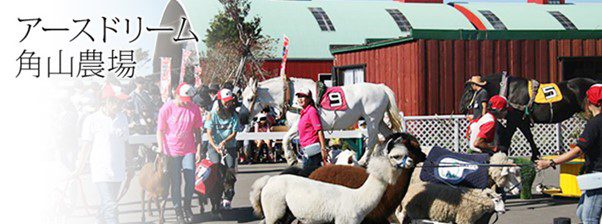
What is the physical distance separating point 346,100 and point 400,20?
Answer: 3170cm

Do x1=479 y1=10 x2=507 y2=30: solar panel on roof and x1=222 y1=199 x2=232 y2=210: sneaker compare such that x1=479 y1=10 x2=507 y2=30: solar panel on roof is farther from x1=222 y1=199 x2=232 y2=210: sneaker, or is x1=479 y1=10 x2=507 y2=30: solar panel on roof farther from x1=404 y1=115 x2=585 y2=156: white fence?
x1=222 y1=199 x2=232 y2=210: sneaker

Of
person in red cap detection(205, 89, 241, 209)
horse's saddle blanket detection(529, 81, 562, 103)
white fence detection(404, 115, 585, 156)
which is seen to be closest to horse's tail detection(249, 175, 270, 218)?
person in red cap detection(205, 89, 241, 209)

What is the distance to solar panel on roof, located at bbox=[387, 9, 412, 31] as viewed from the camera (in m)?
46.5

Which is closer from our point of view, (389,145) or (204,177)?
(389,145)

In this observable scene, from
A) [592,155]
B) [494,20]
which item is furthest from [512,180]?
[494,20]

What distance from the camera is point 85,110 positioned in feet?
43.9

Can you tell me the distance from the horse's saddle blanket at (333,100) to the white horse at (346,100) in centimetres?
7

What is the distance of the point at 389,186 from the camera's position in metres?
7.99

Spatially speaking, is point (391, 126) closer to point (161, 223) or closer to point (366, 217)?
point (161, 223)

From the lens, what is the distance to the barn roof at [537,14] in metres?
47.7

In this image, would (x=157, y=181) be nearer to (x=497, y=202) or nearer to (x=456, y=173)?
(x=456, y=173)

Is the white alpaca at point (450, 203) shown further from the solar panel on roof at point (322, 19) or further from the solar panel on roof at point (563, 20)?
the solar panel on roof at point (563, 20)

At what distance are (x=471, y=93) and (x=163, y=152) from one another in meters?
7.24

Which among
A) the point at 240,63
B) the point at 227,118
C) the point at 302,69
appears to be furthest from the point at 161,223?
the point at 302,69
